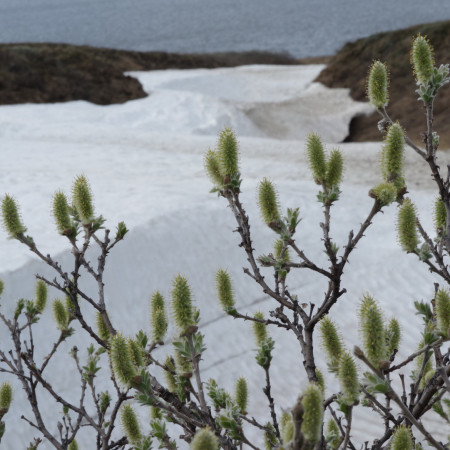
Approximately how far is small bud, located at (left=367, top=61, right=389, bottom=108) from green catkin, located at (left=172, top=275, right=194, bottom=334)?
0.87 m

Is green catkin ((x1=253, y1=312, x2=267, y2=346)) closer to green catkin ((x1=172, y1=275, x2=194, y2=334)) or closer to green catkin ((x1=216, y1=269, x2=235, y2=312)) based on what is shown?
green catkin ((x1=216, y1=269, x2=235, y2=312))

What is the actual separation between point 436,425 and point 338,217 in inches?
122

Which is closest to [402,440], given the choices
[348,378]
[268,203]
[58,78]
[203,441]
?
[348,378]

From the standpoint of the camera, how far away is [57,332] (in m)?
4.74

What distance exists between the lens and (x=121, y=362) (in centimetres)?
145

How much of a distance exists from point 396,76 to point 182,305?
16.2 m

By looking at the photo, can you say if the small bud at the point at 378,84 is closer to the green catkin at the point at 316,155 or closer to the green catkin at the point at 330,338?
the green catkin at the point at 316,155

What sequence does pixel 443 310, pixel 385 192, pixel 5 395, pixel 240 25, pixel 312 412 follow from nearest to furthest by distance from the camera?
pixel 312 412 → pixel 443 310 → pixel 385 192 → pixel 5 395 → pixel 240 25

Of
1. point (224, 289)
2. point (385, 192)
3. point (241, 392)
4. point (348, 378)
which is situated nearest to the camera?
point (348, 378)

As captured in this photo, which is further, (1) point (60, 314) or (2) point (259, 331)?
(1) point (60, 314)

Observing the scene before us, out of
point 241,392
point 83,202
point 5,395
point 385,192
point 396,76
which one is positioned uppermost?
point 396,76

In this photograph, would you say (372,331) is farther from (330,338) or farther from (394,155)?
(394,155)

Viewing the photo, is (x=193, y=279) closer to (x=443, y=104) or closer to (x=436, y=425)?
→ (x=436, y=425)

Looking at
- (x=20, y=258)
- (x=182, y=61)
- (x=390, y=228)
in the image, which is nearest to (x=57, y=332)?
(x=20, y=258)
